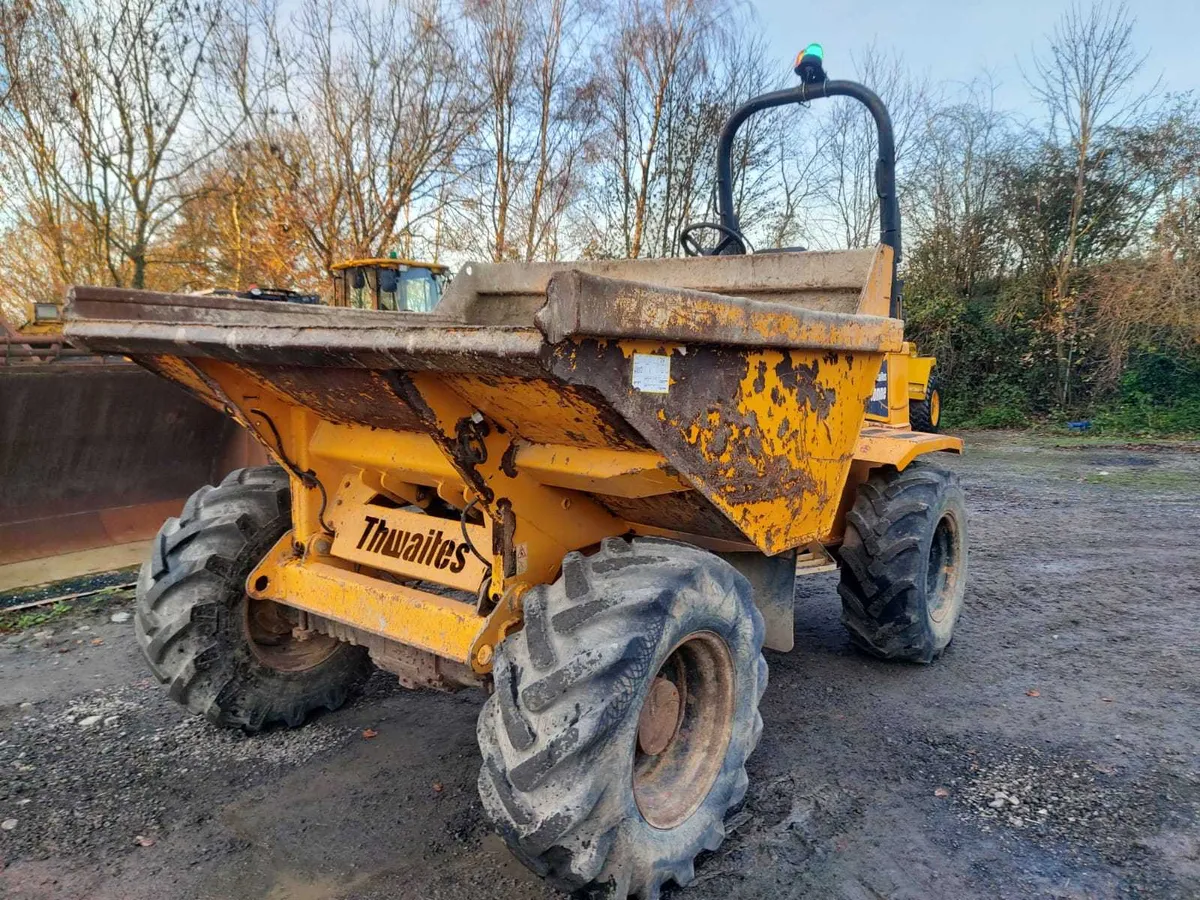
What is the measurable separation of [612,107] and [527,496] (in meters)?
13.9

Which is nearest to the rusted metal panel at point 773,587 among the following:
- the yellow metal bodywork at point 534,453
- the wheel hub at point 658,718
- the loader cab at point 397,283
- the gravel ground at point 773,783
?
the yellow metal bodywork at point 534,453

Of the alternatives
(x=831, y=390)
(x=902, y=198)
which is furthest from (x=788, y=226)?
(x=831, y=390)

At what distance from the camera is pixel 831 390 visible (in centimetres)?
258

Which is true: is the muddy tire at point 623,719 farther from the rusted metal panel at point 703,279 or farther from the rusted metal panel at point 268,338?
the rusted metal panel at point 703,279

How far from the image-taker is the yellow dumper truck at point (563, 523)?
6.11 feet

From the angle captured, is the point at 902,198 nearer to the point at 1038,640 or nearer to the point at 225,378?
the point at 1038,640

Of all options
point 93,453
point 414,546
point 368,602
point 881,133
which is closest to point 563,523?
point 414,546

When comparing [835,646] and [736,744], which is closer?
[736,744]

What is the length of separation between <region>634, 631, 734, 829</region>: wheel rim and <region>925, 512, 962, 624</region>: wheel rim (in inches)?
75.3

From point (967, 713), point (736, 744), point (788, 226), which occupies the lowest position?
point (967, 713)

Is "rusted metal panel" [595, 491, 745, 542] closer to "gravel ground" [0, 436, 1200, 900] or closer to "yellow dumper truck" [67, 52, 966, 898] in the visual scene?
"yellow dumper truck" [67, 52, 966, 898]

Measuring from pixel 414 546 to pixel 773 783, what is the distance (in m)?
1.43

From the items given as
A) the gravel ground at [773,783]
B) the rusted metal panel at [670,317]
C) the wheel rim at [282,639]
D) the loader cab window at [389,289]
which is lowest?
the gravel ground at [773,783]

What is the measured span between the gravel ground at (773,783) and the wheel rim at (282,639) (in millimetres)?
259
